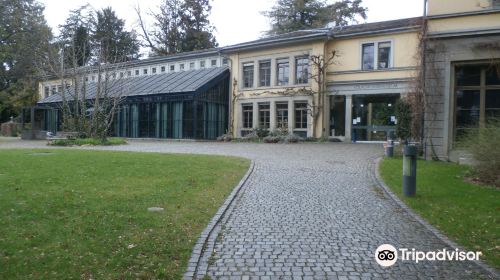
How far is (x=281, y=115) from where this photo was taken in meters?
31.0

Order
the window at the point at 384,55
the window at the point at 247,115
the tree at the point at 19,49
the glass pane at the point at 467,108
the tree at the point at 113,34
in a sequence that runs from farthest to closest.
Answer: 1. the tree at the point at 113,34
2. the tree at the point at 19,49
3. the window at the point at 247,115
4. the window at the point at 384,55
5. the glass pane at the point at 467,108

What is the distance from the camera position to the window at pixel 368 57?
27.7 metres

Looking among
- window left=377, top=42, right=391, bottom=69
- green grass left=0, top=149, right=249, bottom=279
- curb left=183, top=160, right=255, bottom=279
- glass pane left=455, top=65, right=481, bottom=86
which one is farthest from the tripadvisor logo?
window left=377, top=42, right=391, bottom=69

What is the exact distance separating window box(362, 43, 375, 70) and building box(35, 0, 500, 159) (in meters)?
0.07

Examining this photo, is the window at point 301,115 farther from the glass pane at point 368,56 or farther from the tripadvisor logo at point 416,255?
the tripadvisor logo at point 416,255

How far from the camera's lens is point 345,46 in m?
28.6

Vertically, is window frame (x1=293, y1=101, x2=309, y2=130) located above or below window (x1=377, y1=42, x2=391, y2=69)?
below

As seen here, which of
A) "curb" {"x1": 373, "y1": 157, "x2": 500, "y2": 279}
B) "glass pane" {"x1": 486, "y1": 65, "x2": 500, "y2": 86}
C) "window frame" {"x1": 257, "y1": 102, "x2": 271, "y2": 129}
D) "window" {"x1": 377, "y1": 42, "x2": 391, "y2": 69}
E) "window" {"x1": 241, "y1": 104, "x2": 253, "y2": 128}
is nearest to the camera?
"curb" {"x1": 373, "y1": 157, "x2": 500, "y2": 279}

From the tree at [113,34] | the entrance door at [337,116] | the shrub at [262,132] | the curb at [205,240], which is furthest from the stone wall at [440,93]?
the tree at [113,34]

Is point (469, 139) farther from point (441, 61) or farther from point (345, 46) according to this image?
point (345, 46)

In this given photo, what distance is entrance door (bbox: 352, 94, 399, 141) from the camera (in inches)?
1046

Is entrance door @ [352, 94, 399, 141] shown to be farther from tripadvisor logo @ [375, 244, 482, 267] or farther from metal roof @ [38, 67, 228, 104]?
tripadvisor logo @ [375, 244, 482, 267]

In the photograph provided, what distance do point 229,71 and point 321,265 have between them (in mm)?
30208

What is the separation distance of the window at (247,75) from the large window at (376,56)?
9117 millimetres
